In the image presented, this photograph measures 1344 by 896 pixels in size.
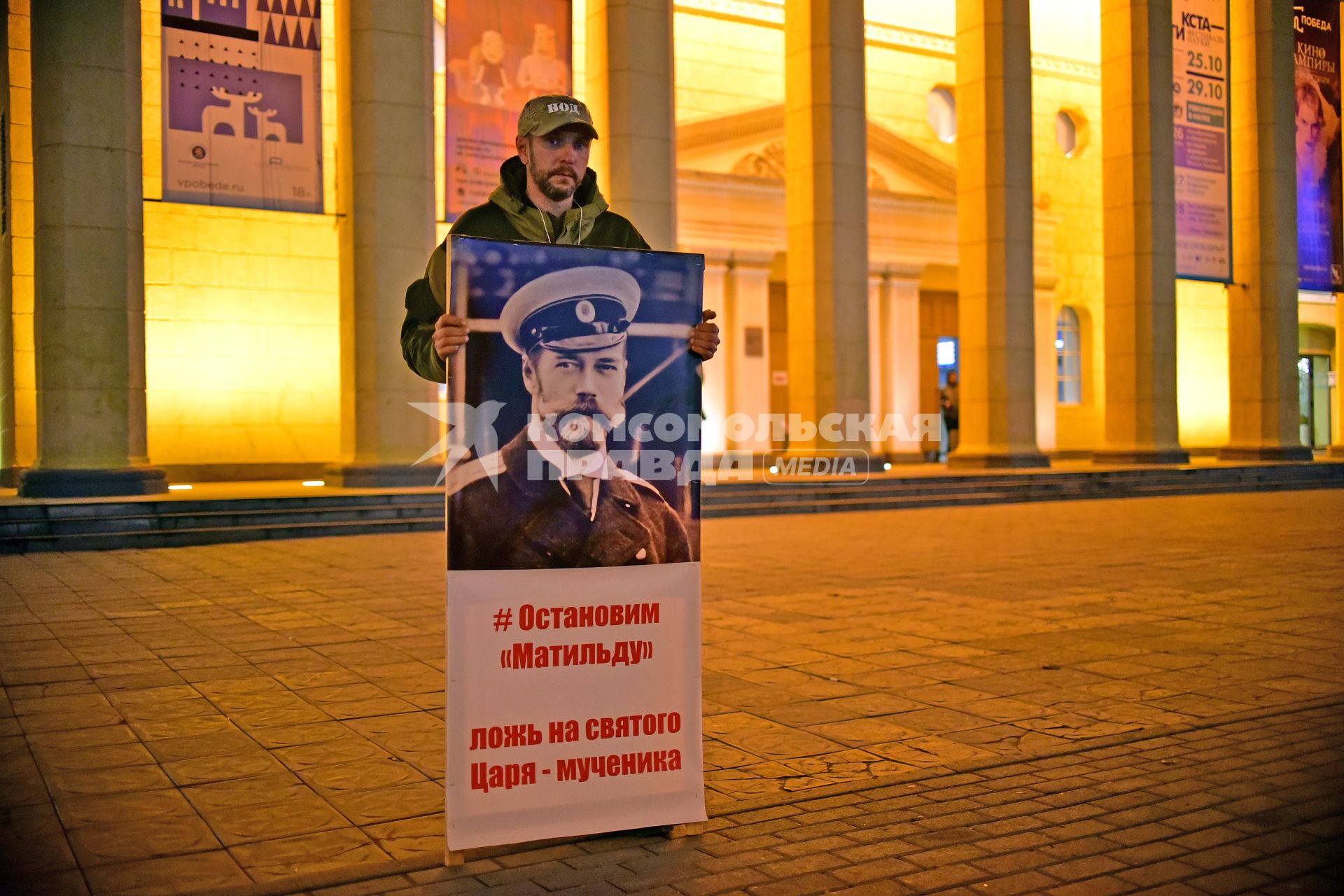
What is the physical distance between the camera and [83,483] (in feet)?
53.1

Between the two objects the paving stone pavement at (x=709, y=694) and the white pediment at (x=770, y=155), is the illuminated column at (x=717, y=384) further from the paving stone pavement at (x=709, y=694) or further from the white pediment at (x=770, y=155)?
the paving stone pavement at (x=709, y=694)

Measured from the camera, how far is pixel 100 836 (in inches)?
161

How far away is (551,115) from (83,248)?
562 inches

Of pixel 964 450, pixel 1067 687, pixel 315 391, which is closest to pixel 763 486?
pixel 964 450

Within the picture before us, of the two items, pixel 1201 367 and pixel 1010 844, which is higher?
pixel 1201 367

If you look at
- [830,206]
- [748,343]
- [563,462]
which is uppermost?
[830,206]

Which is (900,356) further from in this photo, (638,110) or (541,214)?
(541,214)


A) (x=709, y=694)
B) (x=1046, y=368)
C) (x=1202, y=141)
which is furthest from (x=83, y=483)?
(x=1202, y=141)

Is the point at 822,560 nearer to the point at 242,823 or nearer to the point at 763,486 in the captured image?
the point at 763,486

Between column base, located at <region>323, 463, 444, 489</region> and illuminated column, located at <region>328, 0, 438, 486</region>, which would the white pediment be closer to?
illuminated column, located at <region>328, 0, 438, 486</region>

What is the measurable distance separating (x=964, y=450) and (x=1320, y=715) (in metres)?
19.1

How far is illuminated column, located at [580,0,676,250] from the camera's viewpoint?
20578 millimetres

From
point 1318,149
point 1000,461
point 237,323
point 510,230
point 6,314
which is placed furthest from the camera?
point 1318,149

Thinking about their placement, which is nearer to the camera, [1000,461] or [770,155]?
[1000,461]
